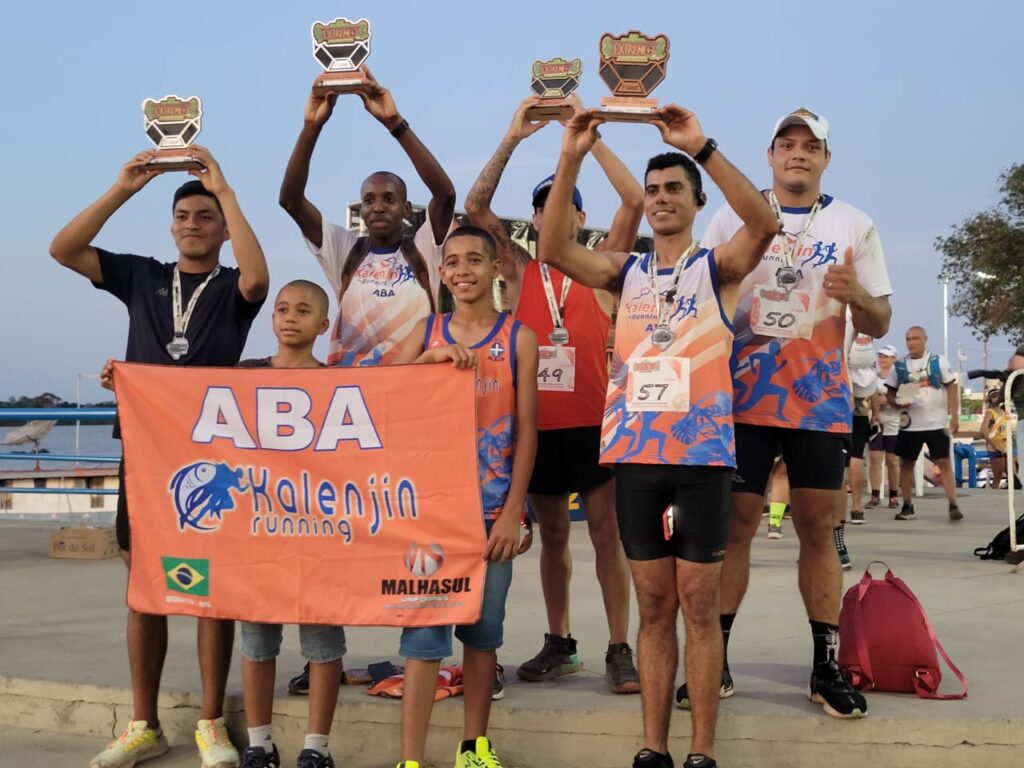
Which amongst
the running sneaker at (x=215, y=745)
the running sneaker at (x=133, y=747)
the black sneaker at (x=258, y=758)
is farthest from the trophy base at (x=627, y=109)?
the running sneaker at (x=133, y=747)

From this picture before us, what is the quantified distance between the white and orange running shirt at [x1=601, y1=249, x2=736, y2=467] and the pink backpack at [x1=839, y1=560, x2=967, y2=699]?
1.05 meters

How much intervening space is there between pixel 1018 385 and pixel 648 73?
6.43 m

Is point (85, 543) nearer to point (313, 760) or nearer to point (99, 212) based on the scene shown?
point (99, 212)

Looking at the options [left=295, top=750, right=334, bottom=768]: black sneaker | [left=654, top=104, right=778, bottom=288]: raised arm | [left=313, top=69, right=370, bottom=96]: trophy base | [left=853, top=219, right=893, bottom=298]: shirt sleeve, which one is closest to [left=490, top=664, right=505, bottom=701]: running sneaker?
[left=295, top=750, right=334, bottom=768]: black sneaker

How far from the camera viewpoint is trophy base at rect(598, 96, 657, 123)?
3783 mm

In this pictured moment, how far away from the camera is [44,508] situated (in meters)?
27.9

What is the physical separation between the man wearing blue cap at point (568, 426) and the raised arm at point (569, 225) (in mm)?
584

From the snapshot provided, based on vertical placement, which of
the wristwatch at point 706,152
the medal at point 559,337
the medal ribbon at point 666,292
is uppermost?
the wristwatch at point 706,152

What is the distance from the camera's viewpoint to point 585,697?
4.45 m

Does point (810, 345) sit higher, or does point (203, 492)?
point (810, 345)

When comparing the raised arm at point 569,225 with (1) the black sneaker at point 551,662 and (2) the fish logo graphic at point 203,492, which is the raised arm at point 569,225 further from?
(1) the black sneaker at point 551,662

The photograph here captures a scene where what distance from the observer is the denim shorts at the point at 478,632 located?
3971 millimetres

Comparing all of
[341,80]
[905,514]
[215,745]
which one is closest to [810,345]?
[341,80]

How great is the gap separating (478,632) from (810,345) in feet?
5.59
